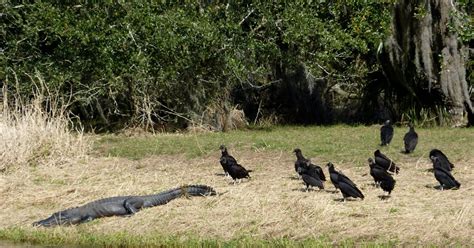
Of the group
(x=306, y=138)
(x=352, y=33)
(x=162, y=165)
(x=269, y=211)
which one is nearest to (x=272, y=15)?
(x=352, y=33)

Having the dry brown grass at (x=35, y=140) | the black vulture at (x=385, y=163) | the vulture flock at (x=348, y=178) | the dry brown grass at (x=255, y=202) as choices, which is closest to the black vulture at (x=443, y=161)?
the vulture flock at (x=348, y=178)

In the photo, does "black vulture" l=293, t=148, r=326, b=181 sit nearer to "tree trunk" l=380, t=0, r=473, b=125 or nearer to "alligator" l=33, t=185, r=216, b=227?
"alligator" l=33, t=185, r=216, b=227

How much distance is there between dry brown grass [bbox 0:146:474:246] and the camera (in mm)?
12273

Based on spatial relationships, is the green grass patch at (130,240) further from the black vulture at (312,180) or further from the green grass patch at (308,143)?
the green grass patch at (308,143)

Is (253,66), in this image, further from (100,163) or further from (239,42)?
(100,163)

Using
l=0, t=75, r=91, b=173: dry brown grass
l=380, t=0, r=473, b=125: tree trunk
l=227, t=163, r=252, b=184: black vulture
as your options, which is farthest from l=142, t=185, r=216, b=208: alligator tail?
l=380, t=0, r=473, b=125: tree trunk

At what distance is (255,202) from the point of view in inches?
553

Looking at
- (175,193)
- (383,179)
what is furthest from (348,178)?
(175,193)

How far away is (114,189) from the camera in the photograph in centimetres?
1652

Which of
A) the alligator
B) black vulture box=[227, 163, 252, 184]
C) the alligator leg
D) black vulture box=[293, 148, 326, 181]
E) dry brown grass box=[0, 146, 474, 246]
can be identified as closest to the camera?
dry brown grass box=[0, 146, 474, 246]

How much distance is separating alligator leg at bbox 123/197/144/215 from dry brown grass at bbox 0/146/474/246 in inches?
6.7

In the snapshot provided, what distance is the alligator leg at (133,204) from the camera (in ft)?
47.3

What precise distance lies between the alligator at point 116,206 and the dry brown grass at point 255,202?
0.59ft

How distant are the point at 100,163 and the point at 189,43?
624cm
